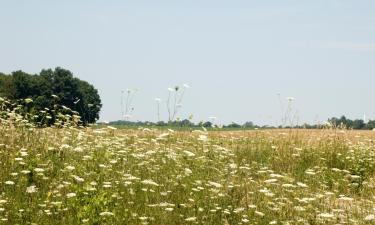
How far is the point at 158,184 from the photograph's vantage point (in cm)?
657

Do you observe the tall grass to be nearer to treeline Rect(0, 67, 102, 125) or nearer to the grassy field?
the grassy field

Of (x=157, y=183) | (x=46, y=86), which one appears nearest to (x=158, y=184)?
(x=157, y=183)

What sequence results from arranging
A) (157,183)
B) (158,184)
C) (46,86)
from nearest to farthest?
(158,184), (157,183), (46,86)

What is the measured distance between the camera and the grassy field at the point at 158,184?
552 cm

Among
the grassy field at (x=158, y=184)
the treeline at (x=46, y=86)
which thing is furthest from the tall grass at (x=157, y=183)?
the treeline at (x=46, y=86)

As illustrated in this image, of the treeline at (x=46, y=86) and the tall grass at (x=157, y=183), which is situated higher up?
the treeline at (x=46, y=86)

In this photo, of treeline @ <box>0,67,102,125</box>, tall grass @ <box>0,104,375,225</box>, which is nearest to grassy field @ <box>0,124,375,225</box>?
tall grass @ <box>0,104,375,225</box>

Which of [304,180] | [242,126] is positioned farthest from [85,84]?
[304,180]

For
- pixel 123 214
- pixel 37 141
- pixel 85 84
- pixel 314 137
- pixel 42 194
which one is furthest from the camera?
pixel 85 84

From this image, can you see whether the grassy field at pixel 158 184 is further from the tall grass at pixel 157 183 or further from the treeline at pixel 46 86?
the treeline at pixel 46 86

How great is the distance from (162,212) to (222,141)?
19.1 feet

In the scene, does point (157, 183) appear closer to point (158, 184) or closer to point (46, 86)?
point (158, 184)

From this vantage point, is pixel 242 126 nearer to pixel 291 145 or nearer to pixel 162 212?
pixel 291 145

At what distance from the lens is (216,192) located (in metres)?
6.28
